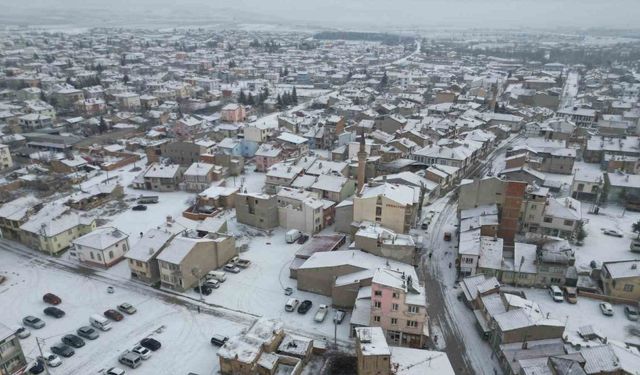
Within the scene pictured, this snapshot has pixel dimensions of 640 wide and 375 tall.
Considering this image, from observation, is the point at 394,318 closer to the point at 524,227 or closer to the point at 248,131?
the point at 524,227

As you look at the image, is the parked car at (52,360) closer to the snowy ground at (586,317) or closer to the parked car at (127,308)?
the parked car at (127,308)

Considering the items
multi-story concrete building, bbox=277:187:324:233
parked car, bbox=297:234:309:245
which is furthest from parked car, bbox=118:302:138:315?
multi-story concrete building, bbox=277:187:324:233

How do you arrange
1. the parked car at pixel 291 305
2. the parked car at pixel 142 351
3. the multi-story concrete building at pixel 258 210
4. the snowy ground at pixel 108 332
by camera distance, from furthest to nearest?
the multi-story concrete building at pixel 258 210 → the parked car at pixel 291 305 → the parked car at pixel 142 351 → the snowy ground at pixel 108 332

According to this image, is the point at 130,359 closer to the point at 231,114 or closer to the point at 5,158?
the point at 5,158

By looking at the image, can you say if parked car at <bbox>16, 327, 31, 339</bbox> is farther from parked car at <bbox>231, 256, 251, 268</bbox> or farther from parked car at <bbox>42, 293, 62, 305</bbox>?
parked car at <bbox>231, 256, 251, 268</bbox>

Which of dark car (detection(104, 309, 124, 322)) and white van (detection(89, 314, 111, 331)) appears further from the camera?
dark car (detection(104, 309, 124, 322))

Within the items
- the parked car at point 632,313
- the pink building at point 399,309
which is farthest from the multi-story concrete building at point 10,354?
the parked car at point 632,313
